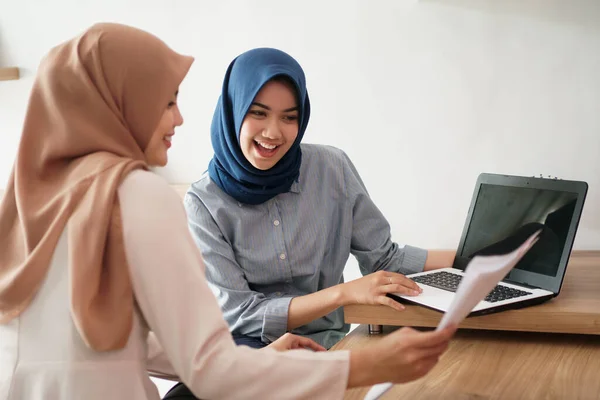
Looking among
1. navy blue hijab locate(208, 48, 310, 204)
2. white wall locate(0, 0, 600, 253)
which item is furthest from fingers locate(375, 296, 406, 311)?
white wall locate(0, 0, 600, 253)

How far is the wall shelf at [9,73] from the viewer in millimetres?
2629

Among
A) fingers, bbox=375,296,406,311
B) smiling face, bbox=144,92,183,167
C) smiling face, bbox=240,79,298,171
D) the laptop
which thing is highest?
smiling face, bbox=144,92,183,167

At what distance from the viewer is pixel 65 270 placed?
3.16ft

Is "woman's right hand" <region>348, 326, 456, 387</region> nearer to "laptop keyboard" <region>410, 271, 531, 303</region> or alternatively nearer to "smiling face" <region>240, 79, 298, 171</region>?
"laptop keyboard" <region>410, 271, 531, 303</region>

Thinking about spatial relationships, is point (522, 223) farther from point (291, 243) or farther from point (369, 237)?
point (291, 243)

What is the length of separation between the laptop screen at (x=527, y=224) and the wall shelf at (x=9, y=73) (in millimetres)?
1738

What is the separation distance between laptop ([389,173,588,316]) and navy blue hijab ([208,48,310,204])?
40 centimetres

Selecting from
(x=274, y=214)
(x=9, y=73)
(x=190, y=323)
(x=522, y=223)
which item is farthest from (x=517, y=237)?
(x=9, y=73)

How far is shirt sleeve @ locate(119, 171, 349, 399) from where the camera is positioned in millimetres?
919

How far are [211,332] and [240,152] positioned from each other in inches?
36.2

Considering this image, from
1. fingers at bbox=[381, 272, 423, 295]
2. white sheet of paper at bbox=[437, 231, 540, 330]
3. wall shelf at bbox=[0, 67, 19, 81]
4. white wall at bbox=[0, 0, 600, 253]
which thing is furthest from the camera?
wall shelf at bbox=[0, 67, 19, 81]

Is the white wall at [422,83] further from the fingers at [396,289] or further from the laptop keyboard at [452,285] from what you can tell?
the fingers at [396,289]

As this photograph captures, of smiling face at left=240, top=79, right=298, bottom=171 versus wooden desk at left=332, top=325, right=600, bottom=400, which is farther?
smiling face at left=240, top=79, right=298, bottom=171

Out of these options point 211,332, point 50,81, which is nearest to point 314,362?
point 211,332
